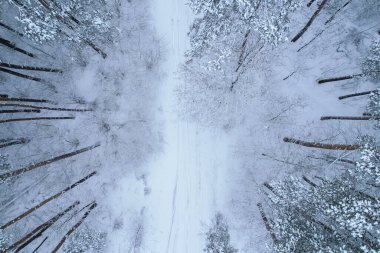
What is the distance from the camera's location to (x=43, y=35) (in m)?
14.9

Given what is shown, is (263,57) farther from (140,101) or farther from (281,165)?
(140,101)

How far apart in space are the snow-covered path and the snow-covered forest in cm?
7

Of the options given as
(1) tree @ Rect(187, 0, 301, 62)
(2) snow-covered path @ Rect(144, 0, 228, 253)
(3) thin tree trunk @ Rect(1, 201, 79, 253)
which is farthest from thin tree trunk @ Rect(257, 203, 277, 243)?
(3) thin tree trunk @ Rect(1, 201, 79, 253)

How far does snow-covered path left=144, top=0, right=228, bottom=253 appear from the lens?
17.8 m

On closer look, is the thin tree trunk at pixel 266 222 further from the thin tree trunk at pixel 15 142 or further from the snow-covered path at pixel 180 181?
the thin tree trunk at pixel 15 142

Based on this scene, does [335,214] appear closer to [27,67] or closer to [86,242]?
[86,242]

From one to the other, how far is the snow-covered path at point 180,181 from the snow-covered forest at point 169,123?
68 mm

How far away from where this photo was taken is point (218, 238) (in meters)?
16.5

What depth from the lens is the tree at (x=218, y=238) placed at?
16062 mm

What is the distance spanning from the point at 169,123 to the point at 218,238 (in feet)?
26.3

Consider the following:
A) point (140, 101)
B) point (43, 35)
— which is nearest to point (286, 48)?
point (140, 101)

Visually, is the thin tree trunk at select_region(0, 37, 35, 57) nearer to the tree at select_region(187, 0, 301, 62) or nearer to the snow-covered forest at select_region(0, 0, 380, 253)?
the snow-covered forest at select_region(0, 0, 380, 253)

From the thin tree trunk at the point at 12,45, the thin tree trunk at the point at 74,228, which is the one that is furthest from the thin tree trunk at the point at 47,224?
the thin tree trunk at the point at 12,45

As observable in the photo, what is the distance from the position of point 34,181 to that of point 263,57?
58.1ft
